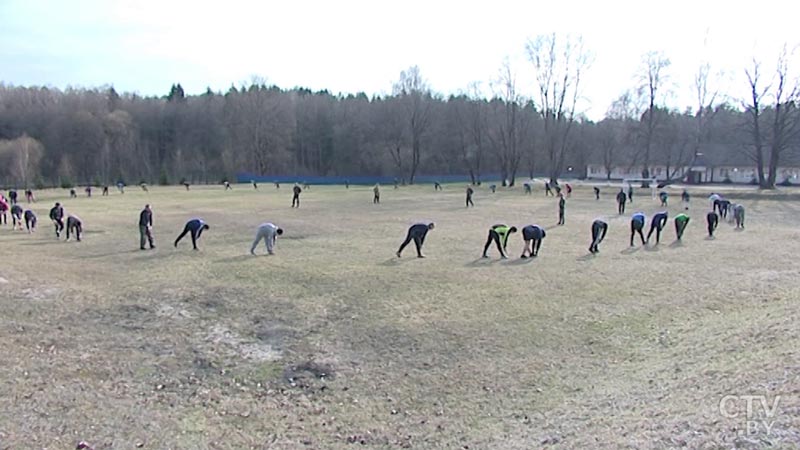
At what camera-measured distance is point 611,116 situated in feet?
281

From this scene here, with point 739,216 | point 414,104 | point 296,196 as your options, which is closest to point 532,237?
point 739,216

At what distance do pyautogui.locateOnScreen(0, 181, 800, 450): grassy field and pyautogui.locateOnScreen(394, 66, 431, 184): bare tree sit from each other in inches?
2723

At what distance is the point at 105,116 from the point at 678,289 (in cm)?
9862

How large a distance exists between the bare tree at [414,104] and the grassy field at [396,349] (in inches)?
2723

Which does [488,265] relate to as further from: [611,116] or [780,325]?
[611,116]

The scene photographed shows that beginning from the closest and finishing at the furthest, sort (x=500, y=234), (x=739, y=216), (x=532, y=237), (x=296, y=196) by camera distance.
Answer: (x=500, y=234) → (x=532, y=237) → (x=739, y=216) → (x=296, y=196)

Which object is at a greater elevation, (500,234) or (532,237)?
(500,234)

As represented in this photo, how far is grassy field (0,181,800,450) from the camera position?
672 centimetres

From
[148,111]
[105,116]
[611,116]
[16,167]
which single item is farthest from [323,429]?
[148,111]

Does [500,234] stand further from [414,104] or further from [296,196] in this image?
[414,104]

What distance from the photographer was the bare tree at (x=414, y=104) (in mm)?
84562

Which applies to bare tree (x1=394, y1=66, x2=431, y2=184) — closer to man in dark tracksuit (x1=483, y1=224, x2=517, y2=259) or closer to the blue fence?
the blue fence

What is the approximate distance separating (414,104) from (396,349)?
7882cm

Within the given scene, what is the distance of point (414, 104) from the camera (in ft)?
282
